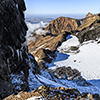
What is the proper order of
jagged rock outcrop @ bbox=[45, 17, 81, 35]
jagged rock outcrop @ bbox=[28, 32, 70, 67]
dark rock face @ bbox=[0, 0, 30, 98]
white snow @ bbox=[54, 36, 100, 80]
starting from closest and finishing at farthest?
dark rock face @ bbox=[0, 0, 30, 98]
white snow @ bbox=[54, 36, 100, 80]
jagged rock outcrop @ bbox=[28, 32, 70, 67]
jagged rock outcrop @ bbox=[45, 17, 81, 35]

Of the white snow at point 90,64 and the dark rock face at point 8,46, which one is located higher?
the dark rock face at point 8,46

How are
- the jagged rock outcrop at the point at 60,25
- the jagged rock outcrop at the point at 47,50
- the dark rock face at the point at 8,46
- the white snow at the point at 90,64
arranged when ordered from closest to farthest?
the dark rock face at the point at 8,46 → the white snow at the point at 90,64 → the jagged rock outcrop at the point at 47,50 → the jagged rock outcrop at the point at 60,25

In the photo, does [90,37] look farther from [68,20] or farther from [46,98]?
[68,20]

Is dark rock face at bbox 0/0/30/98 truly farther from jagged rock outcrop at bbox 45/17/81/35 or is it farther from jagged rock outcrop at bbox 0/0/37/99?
jagged rock outcrop at bbox 45/17/81/35

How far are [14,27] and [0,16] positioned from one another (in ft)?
7.89

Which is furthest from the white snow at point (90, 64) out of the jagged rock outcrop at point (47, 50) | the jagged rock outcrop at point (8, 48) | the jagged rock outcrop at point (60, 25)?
the jagged rock outcrop at point (60, 25)

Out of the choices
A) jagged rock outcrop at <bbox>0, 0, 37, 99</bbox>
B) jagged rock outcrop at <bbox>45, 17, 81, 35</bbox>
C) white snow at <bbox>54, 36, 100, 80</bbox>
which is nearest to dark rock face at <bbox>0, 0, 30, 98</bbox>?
jagged rock outcrop at <bbox>0, 0, 37, 99</bbox>

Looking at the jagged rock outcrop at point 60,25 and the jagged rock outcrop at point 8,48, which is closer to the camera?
the jagged rock outcrop at point 8,48

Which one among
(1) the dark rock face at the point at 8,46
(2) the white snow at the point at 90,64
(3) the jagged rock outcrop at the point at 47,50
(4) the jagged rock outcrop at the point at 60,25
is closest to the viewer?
(1) the dark rock face at the point at 8,46

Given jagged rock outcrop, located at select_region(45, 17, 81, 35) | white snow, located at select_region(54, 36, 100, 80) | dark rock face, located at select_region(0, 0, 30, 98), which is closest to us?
dark rock face, located at select_region(0, 0, 30, 98)

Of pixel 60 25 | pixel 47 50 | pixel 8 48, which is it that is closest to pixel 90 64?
pixel 47 50

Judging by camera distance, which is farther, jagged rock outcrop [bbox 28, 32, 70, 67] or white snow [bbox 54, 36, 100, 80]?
jagged rock outcrop [bbox 28, 32, 70, 67]

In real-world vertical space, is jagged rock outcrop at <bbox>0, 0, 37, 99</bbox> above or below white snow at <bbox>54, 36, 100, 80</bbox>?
above

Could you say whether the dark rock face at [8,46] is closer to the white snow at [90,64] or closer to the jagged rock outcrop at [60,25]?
the white snow at [90,64]
